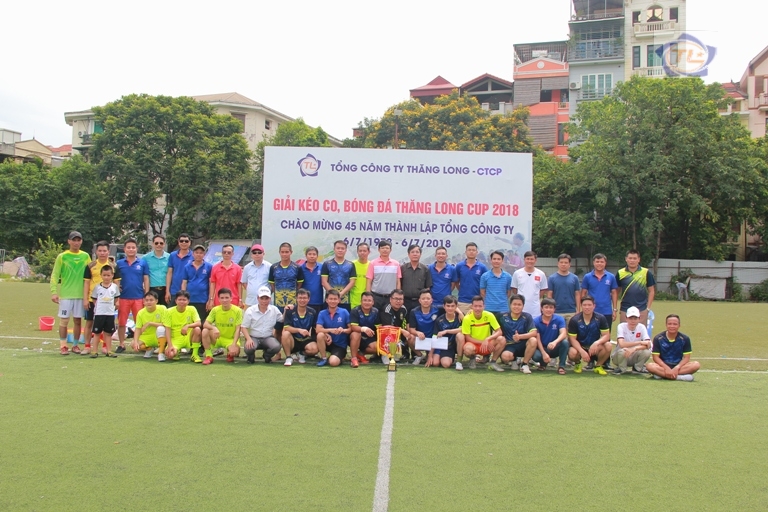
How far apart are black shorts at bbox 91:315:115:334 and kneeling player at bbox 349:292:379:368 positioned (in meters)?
3.12

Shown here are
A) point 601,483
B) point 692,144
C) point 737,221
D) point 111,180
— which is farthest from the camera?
point 111,180

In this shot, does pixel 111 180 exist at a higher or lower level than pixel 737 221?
higher

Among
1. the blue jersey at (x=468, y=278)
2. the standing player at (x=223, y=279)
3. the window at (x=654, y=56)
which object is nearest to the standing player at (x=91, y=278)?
the standing player at (x=223, y=279)

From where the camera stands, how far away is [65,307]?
839 cm

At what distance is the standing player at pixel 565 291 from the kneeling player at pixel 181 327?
15.1 ft

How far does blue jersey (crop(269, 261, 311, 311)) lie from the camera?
8.22 meters

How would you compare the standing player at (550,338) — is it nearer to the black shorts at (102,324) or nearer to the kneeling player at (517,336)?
the kneeling player at (517,336)

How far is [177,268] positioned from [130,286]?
67 cm

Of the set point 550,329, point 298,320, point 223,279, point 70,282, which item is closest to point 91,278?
point 70,282

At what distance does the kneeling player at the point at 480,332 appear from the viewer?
765 centimetres

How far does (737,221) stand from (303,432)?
27046mm

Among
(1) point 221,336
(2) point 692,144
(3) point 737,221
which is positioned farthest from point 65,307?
(3) point 737,221

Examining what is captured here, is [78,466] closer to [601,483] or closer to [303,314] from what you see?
[601,483]

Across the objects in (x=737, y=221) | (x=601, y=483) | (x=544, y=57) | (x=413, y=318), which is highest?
(x=544, y=57)
